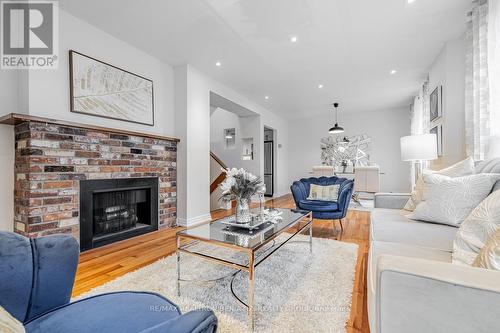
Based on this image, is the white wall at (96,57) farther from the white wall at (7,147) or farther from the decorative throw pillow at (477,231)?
the decorative throw pillow at (477,231)

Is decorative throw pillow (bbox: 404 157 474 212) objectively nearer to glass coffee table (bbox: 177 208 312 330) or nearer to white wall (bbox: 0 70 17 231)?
glass coffee table (bbox: 177 208 312 330)

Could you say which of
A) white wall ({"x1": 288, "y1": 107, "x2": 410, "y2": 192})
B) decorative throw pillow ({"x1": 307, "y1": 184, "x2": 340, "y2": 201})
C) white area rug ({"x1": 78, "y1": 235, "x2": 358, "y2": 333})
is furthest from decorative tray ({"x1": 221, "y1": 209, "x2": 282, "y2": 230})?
white wall ({"x1": 288, "y1": 107, "x2": 410, "y2": 192})

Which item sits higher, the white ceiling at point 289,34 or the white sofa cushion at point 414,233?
the white ceiling at point 289,34

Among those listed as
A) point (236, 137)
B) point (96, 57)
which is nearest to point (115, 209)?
point (96, 57)

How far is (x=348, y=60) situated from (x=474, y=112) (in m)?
1.83

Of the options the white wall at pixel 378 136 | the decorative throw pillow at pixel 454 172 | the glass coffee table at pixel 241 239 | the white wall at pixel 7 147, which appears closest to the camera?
the glass coffee table at pixel 241 239

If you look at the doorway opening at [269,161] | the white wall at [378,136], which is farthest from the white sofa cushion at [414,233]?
the white wall at [378,136]

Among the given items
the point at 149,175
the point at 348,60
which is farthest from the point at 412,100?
the point at 149,175

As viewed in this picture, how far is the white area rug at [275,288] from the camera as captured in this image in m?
1.35

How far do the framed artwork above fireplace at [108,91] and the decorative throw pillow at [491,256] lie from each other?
11.2 feet

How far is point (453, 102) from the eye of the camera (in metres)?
2.93

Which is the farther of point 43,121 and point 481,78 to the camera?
point 481,78

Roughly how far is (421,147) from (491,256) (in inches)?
104

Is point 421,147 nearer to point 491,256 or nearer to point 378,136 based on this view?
point 491,256
